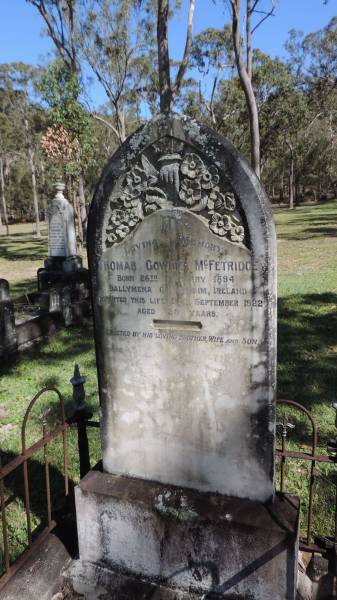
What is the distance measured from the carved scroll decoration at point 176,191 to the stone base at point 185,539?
1390 millimetres

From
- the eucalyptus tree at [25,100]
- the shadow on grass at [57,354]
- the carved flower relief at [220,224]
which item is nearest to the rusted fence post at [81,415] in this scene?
the carved flower relief at [220,224]

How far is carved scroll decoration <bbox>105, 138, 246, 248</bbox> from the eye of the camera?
2.00m

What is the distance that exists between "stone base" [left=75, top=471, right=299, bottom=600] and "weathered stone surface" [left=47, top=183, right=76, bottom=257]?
26.3ft

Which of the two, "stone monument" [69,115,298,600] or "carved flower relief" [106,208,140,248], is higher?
"carved flower relief" [106,208,140,248]

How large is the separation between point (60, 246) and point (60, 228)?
1.38 feet

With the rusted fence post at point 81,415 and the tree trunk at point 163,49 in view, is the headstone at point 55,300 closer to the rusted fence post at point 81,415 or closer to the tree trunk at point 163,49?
the rusted fence post at point 81,415

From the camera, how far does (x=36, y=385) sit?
5.51 meters

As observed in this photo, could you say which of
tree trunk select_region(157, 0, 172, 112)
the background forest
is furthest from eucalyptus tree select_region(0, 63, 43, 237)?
tree trunk select_region(157, 0, 172, 112)

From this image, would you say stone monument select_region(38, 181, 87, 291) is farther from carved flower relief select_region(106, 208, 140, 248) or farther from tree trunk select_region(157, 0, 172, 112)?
carved flower relief select_region(106, 208, 140, 248)

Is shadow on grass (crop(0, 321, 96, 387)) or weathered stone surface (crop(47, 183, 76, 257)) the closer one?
shadow on grass (crop(0, 321, 96, 387))

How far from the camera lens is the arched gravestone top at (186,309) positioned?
2.00 meters

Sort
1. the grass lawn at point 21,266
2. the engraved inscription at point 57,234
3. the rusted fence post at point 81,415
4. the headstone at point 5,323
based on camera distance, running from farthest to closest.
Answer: the grass lawn at point 21,266, the engraved inscription at point 57,234, the headstone at point 5,323, the rusted fence post at point 81,415

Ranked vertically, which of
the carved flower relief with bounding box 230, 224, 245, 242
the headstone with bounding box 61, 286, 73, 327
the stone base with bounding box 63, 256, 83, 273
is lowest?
the headstone with bounding box 61, 286, 73, 327

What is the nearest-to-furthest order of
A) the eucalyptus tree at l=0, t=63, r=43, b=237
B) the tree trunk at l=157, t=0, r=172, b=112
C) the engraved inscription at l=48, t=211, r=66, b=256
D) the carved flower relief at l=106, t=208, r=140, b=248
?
the carved flower relief at l=106, t=208, r=140, b=248, the engraved inscription at l=48, t=211, r=66, b=256, the tree trunk at l=157, t=0, r=172, b=112, the eucalyptus tree at l=0, t=63, r=43, b=237
